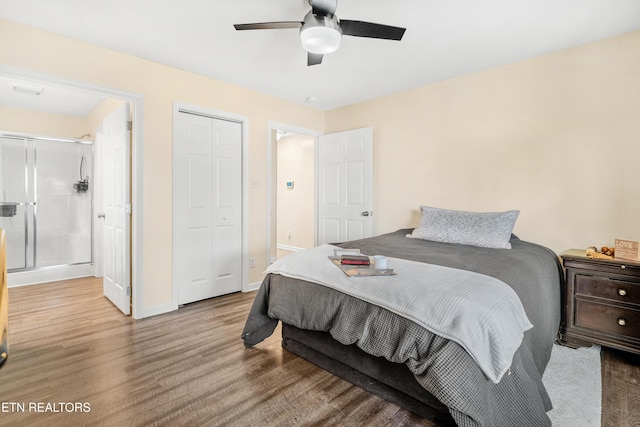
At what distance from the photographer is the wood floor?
64.2 inches

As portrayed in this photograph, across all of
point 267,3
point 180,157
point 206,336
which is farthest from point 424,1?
point 206,336

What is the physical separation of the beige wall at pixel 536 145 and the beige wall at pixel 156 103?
1743 millimetres

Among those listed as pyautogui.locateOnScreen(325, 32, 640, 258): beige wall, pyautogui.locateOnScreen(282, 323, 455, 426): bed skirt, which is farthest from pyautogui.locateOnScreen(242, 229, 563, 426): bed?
pyautogui.locateOnScreen(325, 32, 640, 258): beige wall

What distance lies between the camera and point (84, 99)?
405 cm

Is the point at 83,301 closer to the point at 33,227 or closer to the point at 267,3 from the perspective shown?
the point at 33,227

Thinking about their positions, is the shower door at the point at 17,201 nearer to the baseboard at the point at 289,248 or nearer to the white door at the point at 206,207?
the white door at the point at 206,207

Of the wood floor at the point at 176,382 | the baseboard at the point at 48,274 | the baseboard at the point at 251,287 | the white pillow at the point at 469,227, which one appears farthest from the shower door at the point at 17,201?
the white pillow at the point at 469,227

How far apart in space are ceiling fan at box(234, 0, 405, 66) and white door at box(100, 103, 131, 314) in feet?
6.22

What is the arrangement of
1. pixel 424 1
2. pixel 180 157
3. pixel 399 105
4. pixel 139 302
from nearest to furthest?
pixel 424 1, pixel 139 302, pixel 180 157, pixel 399 105

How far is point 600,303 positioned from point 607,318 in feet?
0.36

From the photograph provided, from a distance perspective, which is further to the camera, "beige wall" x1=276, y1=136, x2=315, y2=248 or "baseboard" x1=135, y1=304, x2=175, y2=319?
"beige wall" x1=276, y1=136, x2=315, y2=248

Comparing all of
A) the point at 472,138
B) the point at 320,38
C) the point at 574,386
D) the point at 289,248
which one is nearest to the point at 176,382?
the point at 320,38

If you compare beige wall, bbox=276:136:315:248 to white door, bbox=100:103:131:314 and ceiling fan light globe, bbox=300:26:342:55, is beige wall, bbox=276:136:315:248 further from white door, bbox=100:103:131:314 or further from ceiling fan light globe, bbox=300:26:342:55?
ceiling fan light globe, bbox=300:26:342:55

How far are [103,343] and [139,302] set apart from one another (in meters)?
0.55
